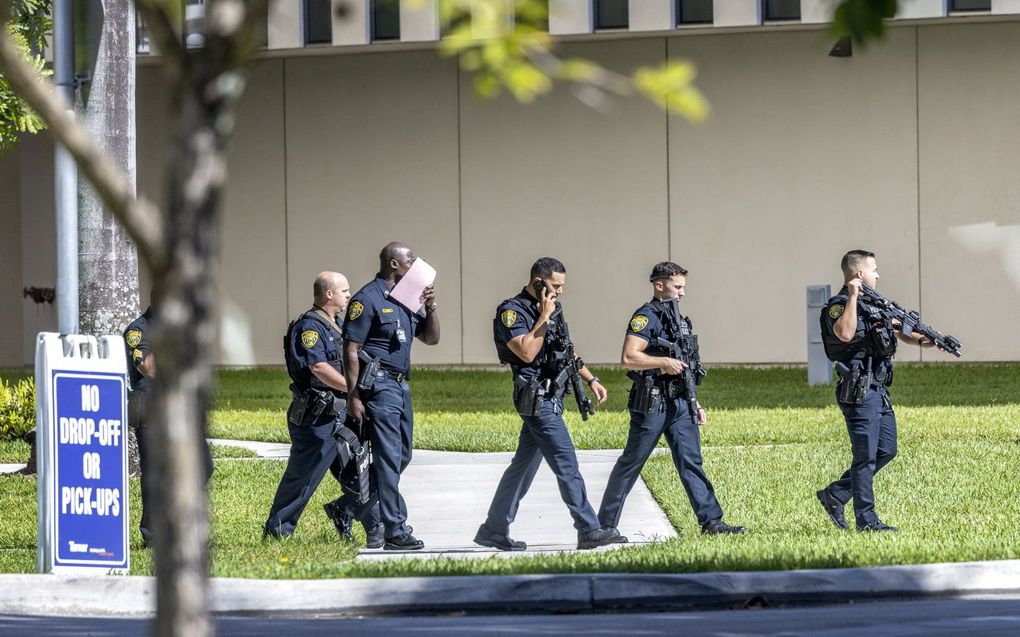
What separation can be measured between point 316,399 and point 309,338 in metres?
0.35

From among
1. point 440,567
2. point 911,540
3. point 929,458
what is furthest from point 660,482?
point 440,567

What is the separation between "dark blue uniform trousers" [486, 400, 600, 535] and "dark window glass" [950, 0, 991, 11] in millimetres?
19189

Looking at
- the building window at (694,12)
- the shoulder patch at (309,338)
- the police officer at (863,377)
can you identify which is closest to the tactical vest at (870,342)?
the police officer at (863,377)

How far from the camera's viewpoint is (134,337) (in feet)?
30.5

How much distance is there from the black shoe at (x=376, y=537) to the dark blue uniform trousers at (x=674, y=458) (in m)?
1.28

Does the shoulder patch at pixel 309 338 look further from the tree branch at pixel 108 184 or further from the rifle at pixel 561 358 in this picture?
the tree branch at pixel 108 184

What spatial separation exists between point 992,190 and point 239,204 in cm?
1358

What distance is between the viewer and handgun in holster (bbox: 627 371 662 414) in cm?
962

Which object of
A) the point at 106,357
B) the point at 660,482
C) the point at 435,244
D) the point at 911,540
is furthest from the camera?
the point at 435,244

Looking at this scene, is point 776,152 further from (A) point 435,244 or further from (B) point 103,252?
(B) point 103,252

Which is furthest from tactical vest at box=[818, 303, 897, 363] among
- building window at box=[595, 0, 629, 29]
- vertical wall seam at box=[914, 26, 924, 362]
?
vertical wall seam at box=[914, 26, 924, 362]

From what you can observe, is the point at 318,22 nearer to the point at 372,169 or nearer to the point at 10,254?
the point at 372,169

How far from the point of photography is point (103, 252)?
13.7 m

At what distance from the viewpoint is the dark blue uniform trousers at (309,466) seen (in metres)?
9.62
